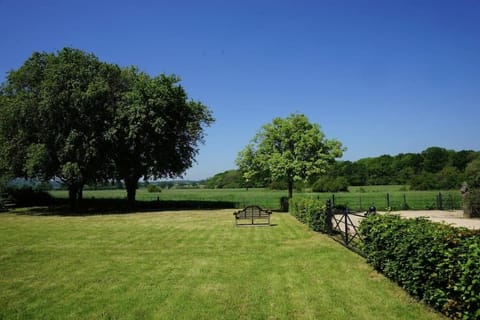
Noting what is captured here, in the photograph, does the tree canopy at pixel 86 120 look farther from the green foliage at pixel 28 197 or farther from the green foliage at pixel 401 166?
the green foliage at pixel 401 166

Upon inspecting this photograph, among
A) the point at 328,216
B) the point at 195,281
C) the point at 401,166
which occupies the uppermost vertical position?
the point at 401,166

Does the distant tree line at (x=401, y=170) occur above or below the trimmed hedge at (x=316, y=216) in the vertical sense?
A: above

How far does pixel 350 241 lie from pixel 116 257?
7562 mm

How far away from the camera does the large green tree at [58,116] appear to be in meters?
24.8

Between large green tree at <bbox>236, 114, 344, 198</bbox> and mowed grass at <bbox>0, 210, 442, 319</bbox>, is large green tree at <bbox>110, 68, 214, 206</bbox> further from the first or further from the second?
mowed grass at <bbox>0, 210, 442, 319</bbox>

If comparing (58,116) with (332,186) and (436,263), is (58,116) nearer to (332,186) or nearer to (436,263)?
(436,263)

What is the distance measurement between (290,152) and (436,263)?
74.0ft

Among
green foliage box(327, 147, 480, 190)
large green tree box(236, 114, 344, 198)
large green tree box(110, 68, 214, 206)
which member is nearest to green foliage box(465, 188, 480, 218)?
large green tree box(236, 114, 344, 198)

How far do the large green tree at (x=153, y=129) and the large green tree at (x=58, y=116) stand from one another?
159cm

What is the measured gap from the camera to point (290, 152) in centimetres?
2777

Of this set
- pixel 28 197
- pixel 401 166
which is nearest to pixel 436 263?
pixel 28 197

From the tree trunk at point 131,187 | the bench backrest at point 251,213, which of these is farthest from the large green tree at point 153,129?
the bench backrest at point 251,213

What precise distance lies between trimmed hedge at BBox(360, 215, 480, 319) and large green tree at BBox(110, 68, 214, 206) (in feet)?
72.6

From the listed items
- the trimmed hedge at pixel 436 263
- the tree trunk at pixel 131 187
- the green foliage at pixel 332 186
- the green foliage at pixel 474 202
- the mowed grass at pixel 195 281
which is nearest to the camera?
the trimmed hedge at pixel 436 263
